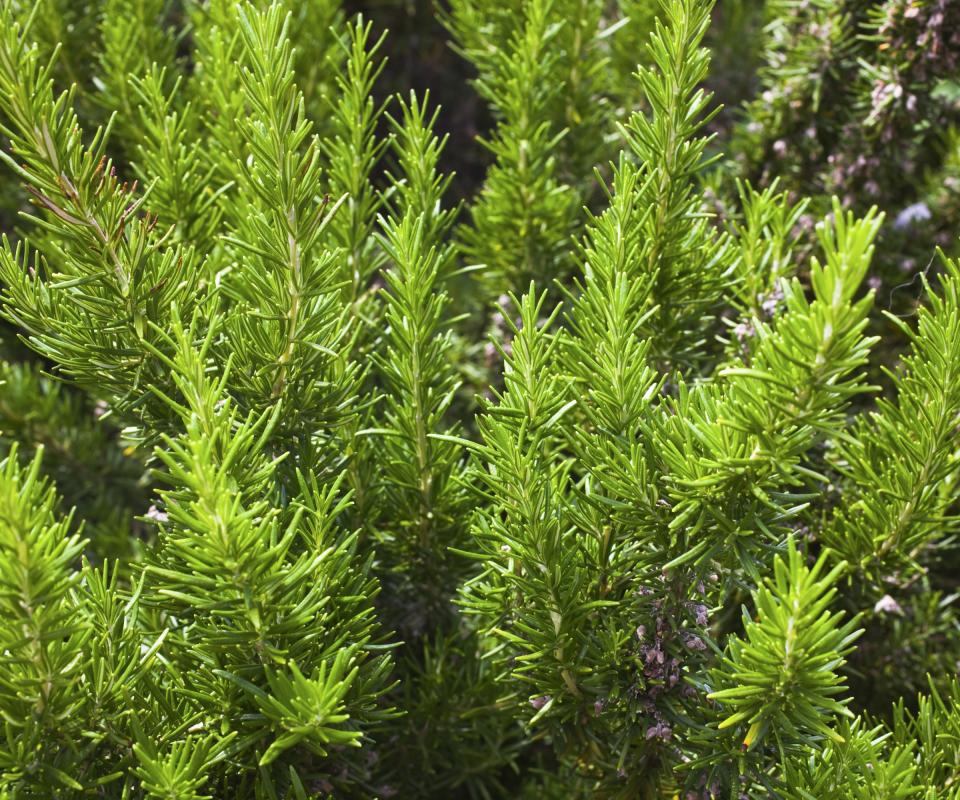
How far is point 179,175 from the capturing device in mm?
663

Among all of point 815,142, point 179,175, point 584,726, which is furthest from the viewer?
point 815,142

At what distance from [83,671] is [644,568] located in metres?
0.33

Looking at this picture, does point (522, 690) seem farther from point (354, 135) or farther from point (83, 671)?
point (354, 135)

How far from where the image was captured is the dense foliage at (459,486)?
0.44 meters

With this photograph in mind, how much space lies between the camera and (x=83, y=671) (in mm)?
484

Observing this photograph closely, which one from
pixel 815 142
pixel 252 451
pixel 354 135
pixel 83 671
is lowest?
pixel 83 671

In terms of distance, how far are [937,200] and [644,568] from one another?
616mm

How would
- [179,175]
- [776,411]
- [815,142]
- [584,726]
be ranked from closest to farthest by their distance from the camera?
1. [776,411]
2. [584,726]
3. [179,175]
4. [815,142]

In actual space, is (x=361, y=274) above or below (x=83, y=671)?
above

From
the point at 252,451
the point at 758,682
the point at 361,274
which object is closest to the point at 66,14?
the point at 361,274

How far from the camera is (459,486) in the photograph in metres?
0.63

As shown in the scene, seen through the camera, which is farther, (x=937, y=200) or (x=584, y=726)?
(x=937, y=200)

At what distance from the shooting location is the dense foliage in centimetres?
44

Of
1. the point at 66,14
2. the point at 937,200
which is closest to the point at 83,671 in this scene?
the point at 66,14
